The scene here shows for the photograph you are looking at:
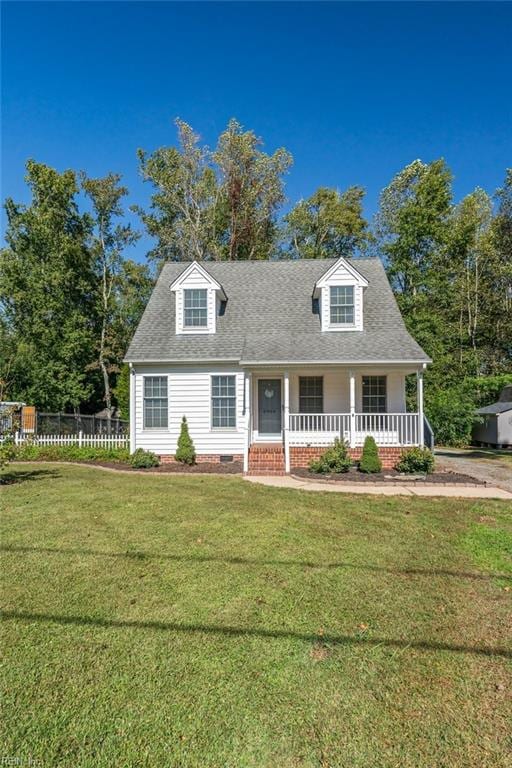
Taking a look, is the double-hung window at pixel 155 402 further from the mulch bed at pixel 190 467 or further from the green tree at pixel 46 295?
the green tree at pixel 46 295

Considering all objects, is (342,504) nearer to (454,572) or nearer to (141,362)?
(454,572)

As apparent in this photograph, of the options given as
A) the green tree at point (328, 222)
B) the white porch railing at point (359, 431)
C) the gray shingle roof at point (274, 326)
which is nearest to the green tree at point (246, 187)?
the green tree at point (328, 222)

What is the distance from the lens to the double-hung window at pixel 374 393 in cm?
1375

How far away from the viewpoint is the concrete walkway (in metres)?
8.98

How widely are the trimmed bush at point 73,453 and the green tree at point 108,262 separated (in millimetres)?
12063

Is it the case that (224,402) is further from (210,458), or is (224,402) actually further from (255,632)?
(255,632)

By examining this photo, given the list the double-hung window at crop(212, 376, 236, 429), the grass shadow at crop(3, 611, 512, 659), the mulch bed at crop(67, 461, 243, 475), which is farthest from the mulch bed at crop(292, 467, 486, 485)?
the grass shadow at crop(3, 611, 512, 659)

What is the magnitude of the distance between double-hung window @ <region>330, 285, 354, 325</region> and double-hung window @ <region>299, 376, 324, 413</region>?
2.07 m

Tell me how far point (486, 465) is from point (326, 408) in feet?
19.5

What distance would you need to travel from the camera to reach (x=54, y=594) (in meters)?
3.86

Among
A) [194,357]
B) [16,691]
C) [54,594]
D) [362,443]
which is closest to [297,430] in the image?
[362,443]

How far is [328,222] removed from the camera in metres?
27.9

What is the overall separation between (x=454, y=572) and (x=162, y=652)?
3.36 meters

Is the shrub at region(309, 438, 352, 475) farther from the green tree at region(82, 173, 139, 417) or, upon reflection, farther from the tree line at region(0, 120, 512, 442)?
the green tree at region(82, 173, 139, 417)
